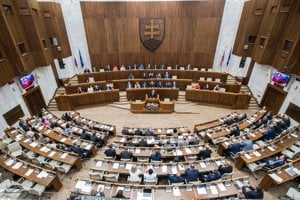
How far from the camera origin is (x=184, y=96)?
14312 millimetres

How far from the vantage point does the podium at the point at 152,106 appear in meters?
12.6

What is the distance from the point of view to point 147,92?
13805 mm

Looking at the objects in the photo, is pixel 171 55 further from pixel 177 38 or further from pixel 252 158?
pixel 252 158

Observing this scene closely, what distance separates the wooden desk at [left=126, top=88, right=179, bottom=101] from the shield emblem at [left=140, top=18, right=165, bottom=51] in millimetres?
5064

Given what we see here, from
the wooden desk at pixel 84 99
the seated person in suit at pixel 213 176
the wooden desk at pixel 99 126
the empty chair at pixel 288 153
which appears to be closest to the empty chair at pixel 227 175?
the seated person in suit at pixel 213 176

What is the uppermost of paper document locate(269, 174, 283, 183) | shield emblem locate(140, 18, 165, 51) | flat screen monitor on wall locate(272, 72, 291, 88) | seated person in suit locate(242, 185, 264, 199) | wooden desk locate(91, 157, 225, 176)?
shield emblem locate(140, 18, 165, 51)

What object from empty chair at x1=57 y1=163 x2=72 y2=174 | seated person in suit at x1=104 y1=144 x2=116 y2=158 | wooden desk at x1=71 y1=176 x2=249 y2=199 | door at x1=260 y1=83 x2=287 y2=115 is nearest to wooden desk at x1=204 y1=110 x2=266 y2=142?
door at x1=260 y1=83 x2=287 y2=115

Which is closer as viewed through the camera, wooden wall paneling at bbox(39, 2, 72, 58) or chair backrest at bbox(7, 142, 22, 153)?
chair backrest at bbox(7, 142, 22, 153)

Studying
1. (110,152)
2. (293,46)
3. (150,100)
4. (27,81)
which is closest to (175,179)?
(110,152)

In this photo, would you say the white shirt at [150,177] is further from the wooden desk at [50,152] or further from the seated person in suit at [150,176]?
the wooden desk at [50,152]

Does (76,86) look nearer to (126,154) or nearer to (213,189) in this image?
(126,154)

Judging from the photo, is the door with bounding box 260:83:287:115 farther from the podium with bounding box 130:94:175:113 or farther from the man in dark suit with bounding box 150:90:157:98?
the man in dark suit with bounding box 150:90:157:98

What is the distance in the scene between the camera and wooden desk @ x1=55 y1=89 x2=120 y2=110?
12.8 m

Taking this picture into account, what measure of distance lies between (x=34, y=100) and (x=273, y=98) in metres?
15.9
